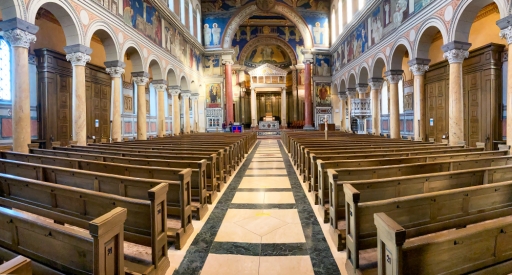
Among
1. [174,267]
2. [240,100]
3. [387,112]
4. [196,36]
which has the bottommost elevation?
[174,267]

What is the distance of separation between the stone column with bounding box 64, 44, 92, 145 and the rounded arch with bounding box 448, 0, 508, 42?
1283 cm

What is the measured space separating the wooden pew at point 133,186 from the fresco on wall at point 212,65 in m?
22.5

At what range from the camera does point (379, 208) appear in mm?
2240

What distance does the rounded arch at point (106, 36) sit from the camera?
10000 millimetres

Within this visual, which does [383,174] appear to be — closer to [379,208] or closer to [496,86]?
[379,208]

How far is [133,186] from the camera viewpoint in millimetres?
3021

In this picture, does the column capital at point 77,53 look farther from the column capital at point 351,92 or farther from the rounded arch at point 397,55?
the column capital at point 351,92

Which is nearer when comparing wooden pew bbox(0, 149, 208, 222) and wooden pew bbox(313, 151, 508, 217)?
wooden pew bbox(0, 149, 208, 222)

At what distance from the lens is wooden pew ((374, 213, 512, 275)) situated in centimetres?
144

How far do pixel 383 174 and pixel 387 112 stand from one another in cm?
1660

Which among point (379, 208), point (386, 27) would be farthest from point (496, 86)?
point (379, 208)

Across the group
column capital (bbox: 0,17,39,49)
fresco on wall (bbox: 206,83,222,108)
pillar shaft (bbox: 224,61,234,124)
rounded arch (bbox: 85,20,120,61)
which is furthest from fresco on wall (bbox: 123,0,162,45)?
fresco on wall (bbox: 206,83,222,108)

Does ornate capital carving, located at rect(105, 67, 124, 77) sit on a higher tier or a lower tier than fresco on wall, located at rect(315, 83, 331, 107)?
lower

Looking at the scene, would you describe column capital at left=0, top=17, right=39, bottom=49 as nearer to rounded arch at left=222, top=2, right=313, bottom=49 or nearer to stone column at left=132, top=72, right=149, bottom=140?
stone column at left=132, top=72, right=149, bottom=140
